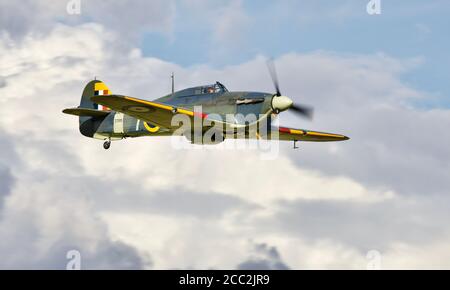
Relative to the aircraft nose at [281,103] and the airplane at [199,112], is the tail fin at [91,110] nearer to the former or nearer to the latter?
the airplane at [199,112]

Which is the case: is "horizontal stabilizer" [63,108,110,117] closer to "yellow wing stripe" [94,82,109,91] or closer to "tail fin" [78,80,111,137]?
"tail fin" [78,80,111,137]

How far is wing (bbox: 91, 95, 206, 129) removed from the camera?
1127 inches

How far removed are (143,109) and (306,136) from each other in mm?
8273

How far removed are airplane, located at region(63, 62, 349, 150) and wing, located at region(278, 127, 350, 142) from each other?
0.90 feet

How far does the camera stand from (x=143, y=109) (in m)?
29.7

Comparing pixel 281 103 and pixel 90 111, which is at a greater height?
pixel 90 111

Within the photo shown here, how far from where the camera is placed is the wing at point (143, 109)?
2863cm

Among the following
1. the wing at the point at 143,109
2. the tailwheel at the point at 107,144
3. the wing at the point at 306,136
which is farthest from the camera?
the wing at the point at 306,136

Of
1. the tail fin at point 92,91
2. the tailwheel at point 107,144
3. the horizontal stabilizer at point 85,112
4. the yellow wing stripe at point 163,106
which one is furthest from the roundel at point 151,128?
the tail fin at point 92,91

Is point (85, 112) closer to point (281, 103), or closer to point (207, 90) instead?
point (207, 90)

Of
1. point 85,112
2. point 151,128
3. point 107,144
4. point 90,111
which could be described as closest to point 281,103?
point 151,128

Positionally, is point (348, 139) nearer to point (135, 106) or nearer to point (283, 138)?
point (283, 138)
